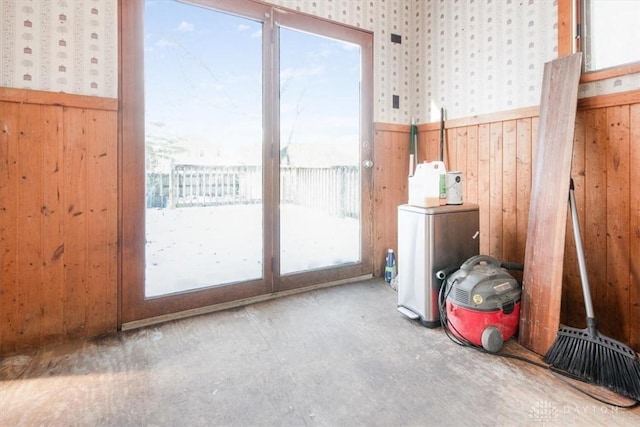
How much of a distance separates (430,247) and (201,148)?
5.55ft

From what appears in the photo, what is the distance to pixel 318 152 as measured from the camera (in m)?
2.96

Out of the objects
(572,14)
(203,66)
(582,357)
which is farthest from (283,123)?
(582,357)

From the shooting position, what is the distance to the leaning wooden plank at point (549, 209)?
5.98 ft

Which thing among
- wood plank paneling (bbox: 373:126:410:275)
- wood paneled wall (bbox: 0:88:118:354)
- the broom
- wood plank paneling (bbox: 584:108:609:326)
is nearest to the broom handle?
the broom

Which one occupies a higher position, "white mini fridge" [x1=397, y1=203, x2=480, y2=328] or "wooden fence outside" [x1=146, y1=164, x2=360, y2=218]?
"wooden fence outside" [x1=146, y1=164, x2=360, y2=218]

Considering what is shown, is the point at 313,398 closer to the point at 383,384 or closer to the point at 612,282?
the point at 383,384

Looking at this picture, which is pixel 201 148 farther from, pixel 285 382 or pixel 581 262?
pixel 581 262

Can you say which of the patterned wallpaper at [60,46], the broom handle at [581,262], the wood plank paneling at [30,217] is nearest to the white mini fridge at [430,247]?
the broom handle at [581,262]

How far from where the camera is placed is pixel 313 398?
152 cm

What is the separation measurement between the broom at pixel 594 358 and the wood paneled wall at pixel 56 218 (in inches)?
99.0

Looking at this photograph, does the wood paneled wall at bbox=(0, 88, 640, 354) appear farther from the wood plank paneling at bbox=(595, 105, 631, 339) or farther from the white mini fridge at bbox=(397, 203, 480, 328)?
the white mini fridge at bbox=(397, 203, 480, 328)

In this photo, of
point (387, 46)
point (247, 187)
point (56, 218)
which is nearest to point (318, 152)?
point (247, 187)

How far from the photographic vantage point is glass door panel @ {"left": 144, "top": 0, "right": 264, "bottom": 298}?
7.52 feet

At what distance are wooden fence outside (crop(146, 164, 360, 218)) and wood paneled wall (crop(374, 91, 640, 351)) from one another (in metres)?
0.95
